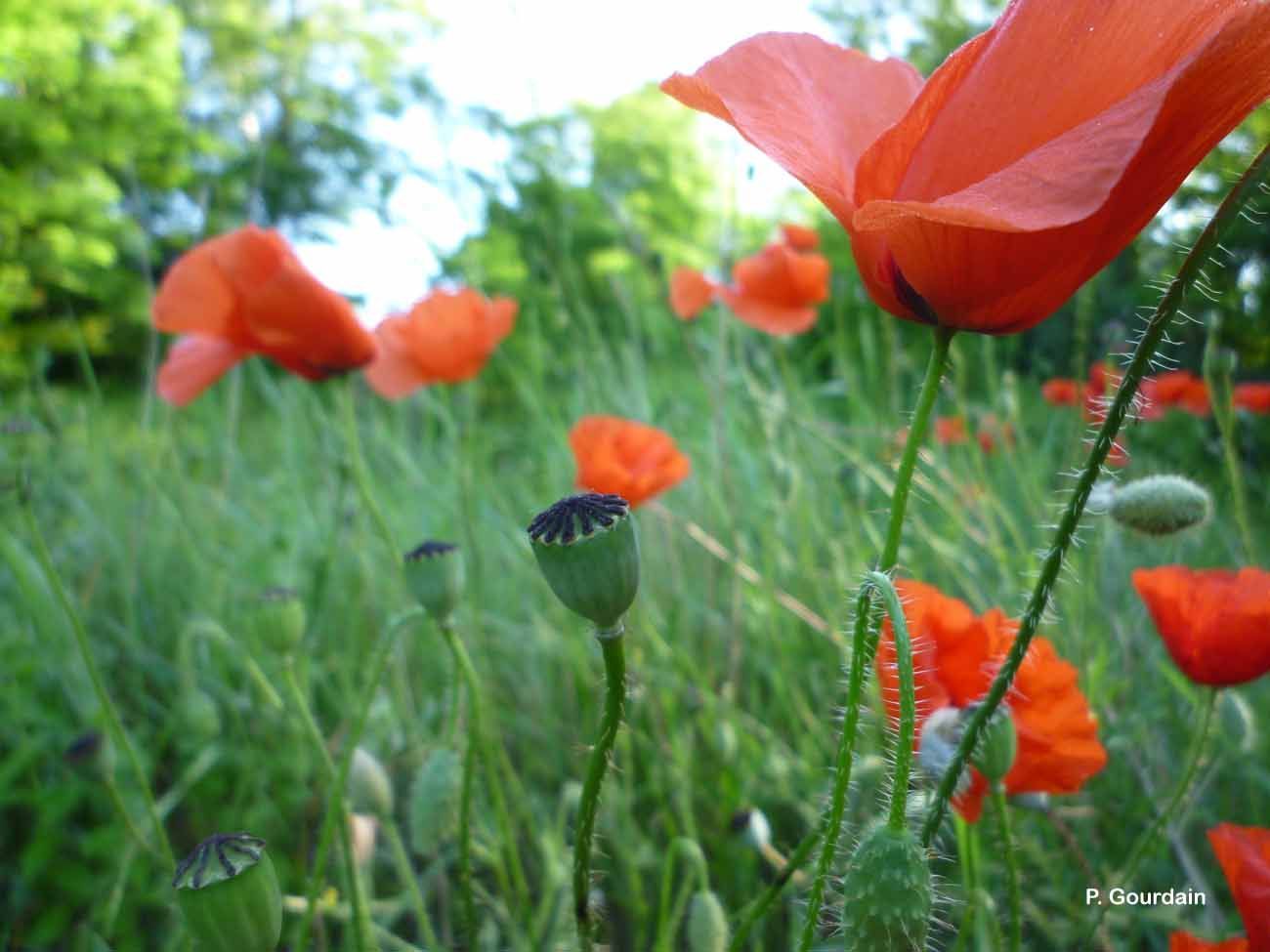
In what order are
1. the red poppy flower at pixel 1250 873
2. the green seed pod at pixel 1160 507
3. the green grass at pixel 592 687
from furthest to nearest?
the green grass at pixel 592 687, the green seed pod at pixel 1160 507, the red poppy flower at pixel 1250 873

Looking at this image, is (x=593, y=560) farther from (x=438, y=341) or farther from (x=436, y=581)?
(x=438, y=341)

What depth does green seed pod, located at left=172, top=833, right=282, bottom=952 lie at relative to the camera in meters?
0.42

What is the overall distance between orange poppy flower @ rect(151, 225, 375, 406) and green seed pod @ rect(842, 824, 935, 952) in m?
0.80

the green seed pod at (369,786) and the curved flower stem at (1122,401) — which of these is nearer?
→ the curved flower stem at (1122,401)

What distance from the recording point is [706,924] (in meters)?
0.63

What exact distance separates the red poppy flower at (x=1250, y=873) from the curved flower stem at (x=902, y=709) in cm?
21

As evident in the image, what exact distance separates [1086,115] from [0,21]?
732 cm

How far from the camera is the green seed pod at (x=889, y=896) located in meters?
0.37

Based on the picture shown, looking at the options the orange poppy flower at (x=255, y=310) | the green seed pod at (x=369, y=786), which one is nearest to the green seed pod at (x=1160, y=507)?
the green seed pod at (x=369, y=786)

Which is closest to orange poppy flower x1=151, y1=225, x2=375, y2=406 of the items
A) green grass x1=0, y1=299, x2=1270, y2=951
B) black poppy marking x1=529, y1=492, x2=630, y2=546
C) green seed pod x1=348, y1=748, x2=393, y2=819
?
green grass x1=0, y1=299, x2=1270, y2=951

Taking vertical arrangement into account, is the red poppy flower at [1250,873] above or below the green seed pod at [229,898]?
above

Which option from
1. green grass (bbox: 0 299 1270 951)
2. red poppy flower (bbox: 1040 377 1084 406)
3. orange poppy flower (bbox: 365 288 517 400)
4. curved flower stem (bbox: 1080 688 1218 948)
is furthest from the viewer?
red poppy flower (bbox: 1040 377 1084 406)

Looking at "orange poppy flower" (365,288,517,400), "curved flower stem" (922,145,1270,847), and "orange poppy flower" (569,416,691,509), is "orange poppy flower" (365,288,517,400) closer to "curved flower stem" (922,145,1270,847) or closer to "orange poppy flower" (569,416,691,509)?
"orange poppy flower" (569,416,691,509)

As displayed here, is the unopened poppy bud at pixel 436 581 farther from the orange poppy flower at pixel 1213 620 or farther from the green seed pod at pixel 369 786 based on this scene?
the orange poppy flower at pixel 1213 620
